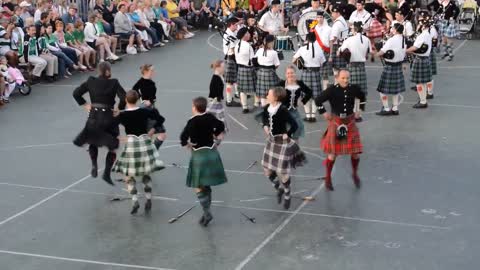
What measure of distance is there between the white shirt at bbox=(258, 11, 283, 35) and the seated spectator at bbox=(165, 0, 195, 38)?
7.68 meters

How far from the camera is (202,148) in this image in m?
9.60

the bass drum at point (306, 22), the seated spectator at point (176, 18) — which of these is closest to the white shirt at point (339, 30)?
the bass drum at point (306, 22)

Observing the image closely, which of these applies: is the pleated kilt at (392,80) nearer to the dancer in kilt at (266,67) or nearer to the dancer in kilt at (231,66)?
the dancer in kilt at (266,67)

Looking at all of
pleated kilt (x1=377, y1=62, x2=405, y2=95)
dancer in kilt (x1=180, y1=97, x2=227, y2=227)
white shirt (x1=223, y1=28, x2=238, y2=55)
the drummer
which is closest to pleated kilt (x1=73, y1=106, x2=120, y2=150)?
dancer in kilt (x1=180, y1=97, x2=227, y2=227)

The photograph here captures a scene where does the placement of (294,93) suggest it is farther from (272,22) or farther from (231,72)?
(272,22)

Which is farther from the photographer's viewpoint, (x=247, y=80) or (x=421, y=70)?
(x=421, y=70)

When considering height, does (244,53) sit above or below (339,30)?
below

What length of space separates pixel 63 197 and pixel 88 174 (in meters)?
0.99

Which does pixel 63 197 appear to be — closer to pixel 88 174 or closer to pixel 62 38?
pixel 88 174

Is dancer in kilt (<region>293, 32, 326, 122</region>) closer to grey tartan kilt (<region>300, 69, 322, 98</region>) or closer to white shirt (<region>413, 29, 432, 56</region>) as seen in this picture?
grey tartan kilt (<region>300, 69, 322, 98</region>)

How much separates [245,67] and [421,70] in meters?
3.24

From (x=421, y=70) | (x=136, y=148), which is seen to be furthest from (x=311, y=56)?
(x=136, y=148)

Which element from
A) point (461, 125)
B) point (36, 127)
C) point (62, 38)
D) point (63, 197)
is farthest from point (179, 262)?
point (62, 38)

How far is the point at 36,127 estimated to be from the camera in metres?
14.5
